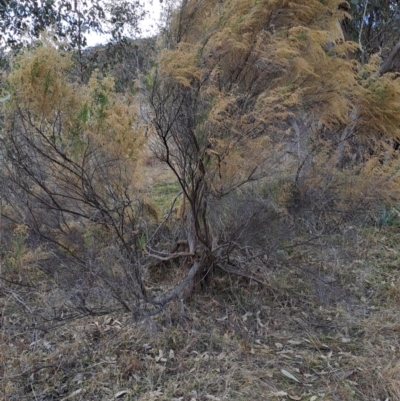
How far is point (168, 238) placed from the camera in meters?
4.04

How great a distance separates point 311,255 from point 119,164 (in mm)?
2229

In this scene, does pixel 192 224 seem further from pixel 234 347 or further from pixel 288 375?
pixel 288 375

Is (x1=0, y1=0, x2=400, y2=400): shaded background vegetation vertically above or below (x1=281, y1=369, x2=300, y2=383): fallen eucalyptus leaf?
above

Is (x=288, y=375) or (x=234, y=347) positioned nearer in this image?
(x=288, y=375)

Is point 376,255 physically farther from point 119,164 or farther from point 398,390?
point 119,164

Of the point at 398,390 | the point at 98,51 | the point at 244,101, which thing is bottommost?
the point at 398,390

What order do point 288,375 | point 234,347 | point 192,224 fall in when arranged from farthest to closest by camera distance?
1. point 192,224
2. point 234,347
3. point 288,375

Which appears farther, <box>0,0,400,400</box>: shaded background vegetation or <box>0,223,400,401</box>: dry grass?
<box>0,0,400,400</box>: shaded background vegetation

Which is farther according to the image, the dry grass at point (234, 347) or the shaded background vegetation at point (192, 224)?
the shaded background vegetation at point (192, 224)

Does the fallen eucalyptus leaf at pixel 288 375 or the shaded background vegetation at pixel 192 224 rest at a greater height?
the shaded background vegetation at pixel 192 224

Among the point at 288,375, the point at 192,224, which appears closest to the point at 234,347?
the point at 288,375

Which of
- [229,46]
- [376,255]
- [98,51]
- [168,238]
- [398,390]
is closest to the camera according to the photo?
[398,390]

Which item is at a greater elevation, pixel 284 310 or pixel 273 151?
pixel 273 151

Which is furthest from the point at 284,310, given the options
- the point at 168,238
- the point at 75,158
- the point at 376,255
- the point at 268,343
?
the point at 75,158
